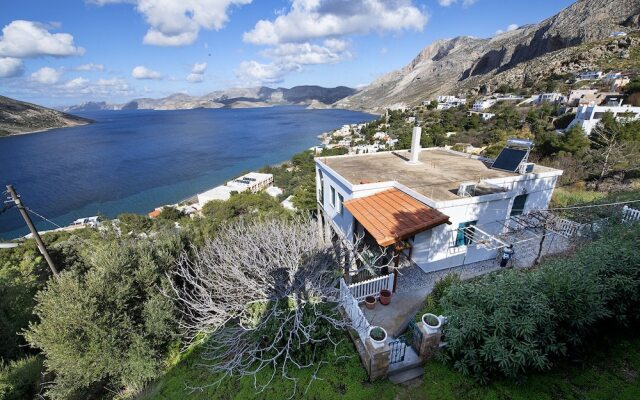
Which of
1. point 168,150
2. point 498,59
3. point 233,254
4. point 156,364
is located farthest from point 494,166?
point 498,59

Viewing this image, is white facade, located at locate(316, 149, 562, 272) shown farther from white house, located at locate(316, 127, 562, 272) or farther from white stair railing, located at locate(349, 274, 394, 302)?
white stair railing, located at locate(349, 274, 394, 302)

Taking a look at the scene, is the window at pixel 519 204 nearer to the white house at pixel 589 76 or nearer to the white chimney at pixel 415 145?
Result: the white chimney at pixel 415 145

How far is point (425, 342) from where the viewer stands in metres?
6.25

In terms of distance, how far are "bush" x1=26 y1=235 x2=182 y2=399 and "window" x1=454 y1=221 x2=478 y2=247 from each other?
413 inches

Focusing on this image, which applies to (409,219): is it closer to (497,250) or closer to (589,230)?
(497,250)

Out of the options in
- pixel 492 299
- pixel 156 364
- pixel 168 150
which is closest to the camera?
pixel 492 299

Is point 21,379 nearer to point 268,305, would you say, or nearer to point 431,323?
point 268,305

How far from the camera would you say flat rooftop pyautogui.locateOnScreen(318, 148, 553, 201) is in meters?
12.0

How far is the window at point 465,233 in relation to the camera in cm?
1035

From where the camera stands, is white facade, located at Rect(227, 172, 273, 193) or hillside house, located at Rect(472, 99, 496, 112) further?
hillside house, located at Rect(472, 99, 496, 112)

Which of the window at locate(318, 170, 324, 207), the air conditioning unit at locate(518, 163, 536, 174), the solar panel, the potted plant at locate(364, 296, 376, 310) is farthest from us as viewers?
the window at locate(318, 170, 324, 207)

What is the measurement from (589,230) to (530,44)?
131480 millimetres

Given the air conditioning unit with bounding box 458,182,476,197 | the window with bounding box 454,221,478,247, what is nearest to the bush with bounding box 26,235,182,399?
the window with bounding box 454,221,478,247

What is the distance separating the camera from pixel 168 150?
3826 inches
